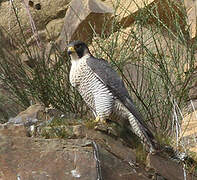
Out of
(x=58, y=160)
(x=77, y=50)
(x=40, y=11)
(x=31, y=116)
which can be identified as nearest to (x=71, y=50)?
(x=77, y=50)

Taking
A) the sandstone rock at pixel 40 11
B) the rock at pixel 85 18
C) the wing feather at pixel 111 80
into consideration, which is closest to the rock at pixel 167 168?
the wing feather at pixel 111 80

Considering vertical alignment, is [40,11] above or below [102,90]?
above

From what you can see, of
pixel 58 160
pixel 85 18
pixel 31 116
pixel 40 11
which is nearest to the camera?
pixel 58 160

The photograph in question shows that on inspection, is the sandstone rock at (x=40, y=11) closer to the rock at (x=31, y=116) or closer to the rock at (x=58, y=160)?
the rock at (x=31, y=116)

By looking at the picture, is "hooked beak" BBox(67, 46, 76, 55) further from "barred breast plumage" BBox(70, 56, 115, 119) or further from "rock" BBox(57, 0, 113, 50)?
"rock" BBox(57, 0, 113, 50)

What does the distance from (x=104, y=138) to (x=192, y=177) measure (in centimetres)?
81

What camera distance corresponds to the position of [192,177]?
13.4 ft

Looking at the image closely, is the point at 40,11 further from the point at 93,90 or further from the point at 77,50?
the point at 93,90

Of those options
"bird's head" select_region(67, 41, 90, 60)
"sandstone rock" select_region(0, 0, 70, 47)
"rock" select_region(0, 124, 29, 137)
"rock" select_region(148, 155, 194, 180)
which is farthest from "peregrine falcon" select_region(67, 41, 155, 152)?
"sandstone rock" select_region(0, 0, 70, 47)

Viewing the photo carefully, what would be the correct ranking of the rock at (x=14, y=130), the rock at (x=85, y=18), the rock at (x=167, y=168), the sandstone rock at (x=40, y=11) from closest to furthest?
the rock at (x=14, y=130), the rock at (x=167, y=168), the rock at (x=85, y=18), the sandstone rock at (x=40, y=11)

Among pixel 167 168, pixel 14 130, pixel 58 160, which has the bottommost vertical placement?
pixel 167 168

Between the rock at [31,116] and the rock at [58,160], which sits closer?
the rock at [58,160]

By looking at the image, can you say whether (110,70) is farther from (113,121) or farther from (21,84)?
(21,84)

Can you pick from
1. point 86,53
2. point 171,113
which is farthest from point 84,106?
point 171,113
